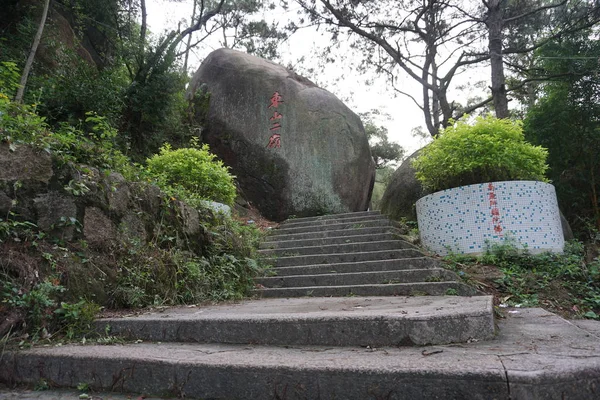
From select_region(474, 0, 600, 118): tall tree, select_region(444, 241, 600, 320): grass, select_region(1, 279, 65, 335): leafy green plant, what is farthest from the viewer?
select_region(474, 0, 600, 118): tall tree

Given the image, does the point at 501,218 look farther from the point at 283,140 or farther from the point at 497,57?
the point at 283,140

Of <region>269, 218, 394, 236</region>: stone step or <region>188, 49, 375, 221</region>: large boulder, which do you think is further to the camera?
<region>188, 49, 375, 221</region>: large boulder

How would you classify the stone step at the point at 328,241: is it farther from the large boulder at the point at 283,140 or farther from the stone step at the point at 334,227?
the large boulder at the point at 283,140

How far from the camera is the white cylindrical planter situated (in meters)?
4.39

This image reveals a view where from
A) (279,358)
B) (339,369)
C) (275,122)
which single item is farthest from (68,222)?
(275,122)

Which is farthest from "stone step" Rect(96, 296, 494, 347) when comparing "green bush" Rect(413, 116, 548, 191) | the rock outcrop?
"green bush" Rect(413, 116, 548, 191)

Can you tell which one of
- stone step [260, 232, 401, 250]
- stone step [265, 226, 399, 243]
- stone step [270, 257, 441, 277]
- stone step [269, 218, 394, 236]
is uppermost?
stone step [269, 218, 394, 236]

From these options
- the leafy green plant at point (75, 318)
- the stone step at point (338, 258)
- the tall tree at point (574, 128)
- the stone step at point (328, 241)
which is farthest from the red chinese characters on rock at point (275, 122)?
the leafy green plant at point (75, 318)

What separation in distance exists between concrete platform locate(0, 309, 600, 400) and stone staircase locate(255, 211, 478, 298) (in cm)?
149

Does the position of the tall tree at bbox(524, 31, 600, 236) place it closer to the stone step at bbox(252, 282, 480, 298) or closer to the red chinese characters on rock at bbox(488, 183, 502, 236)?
the red chinese characters on rock at bbox(488, 183, 502, 236)

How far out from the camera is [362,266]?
457 centimetres

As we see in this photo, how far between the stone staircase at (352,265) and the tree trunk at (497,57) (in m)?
3.84

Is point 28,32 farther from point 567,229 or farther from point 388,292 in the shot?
point 567,229

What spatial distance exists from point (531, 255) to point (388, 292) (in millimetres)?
1818
